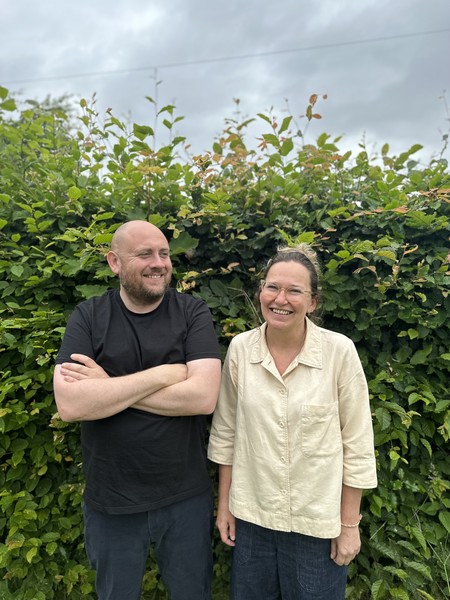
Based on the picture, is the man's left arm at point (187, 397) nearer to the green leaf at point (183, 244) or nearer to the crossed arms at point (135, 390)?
the crossed arms at point (135, 390)

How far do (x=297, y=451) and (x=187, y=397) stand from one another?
53 cm

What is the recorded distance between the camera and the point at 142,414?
1838 millimetres

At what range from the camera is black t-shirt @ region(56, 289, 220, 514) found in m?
1.83

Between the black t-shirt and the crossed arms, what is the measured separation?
0.07 meters

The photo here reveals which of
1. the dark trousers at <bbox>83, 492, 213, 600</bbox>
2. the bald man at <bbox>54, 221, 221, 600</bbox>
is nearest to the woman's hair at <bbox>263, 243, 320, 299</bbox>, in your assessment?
the bald man at <bbox>54, 221, 221, 600</bbox>

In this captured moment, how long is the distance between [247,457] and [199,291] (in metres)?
1.04

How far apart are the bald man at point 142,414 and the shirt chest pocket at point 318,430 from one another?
417mm

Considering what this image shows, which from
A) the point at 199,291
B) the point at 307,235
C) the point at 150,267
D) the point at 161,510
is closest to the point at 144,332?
the point at 150,267

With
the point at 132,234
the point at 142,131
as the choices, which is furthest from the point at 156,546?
the point at 142,131

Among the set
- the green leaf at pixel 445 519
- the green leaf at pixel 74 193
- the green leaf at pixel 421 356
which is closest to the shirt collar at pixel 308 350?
the green leaf at pixel 421 356

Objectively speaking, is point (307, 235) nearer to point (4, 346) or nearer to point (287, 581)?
Answer: point (287, 581)

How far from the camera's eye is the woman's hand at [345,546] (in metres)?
1.75

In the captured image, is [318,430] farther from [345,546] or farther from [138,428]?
[138,428]

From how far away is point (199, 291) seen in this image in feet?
8.16
